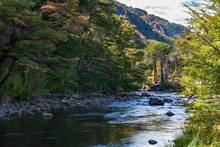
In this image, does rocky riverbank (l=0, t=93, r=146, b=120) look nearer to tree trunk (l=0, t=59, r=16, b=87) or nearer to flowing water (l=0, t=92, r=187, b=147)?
flowing water (l=0, t=92, r=187, b=147)

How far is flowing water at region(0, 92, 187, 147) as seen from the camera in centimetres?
1762

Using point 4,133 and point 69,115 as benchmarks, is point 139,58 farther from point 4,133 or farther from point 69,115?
point 4,133

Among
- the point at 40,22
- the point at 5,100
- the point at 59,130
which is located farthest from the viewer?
the point at 5,100

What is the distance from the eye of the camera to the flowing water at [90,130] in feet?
57.8

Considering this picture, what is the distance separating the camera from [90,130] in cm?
2142

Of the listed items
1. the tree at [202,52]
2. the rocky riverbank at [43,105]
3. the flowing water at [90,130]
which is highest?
the tree at [202,52]

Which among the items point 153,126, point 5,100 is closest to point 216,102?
point 153,126

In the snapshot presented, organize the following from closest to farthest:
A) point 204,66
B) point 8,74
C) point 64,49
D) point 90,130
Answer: point 204,66, point 90,130, point 8,74, point 64,49

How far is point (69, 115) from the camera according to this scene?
91.5 ft

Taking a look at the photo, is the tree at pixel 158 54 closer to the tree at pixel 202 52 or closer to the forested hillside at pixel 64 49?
the forested hillside at pixel 64 49

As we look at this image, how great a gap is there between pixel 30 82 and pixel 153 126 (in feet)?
42.4

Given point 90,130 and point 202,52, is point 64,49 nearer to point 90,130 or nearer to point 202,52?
point 90,130

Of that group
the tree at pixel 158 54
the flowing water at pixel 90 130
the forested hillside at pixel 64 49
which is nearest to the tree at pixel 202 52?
the flowing water at pixel 90 130

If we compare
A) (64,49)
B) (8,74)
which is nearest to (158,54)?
(64,49)
